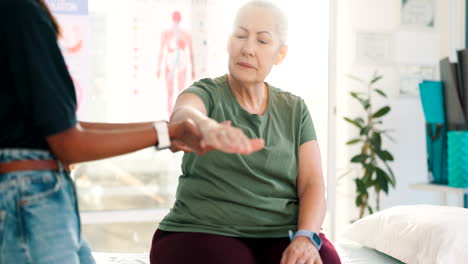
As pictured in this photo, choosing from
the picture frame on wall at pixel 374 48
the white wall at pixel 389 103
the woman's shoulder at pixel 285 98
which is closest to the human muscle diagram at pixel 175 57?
the white wall at pixel 389 103

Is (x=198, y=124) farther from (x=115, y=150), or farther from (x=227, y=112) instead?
(x=227, y=112)

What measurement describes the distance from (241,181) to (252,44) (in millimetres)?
408

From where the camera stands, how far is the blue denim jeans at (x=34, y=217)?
840 millimetres

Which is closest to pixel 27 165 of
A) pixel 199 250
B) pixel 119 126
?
pixel 119 126

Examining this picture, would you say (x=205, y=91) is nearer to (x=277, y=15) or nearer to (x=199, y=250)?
(x=277, y=15)

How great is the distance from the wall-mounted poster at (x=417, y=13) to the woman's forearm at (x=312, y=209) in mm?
2744

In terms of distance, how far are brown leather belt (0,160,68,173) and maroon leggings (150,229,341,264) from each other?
1.62 ft

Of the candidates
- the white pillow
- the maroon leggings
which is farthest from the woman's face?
the white pillow

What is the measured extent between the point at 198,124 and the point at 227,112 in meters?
0.46

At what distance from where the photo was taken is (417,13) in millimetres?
3865

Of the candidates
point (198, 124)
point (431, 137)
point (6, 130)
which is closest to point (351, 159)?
point (431, 137)

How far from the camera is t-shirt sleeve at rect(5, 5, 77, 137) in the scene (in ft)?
2.66

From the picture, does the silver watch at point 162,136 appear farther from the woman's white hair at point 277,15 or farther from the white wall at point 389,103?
the white wall at point 389,103

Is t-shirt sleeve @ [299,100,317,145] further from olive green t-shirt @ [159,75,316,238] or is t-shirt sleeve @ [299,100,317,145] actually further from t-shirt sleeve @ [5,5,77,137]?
t-shirt sleeve @ [5,5,77,137]
